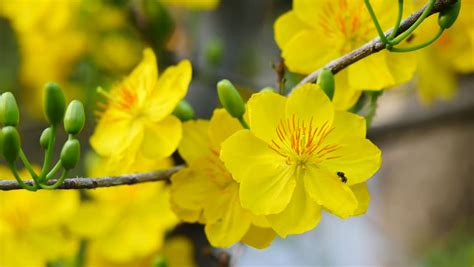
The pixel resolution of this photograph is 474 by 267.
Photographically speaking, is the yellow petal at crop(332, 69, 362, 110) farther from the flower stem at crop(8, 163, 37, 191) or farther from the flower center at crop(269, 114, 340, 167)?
the flower stem at crop(8, 163, 37, 191)

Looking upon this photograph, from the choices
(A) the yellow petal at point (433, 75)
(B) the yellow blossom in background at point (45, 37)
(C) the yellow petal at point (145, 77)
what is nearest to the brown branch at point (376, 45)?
(C) the yellow petal at point (145, 77)

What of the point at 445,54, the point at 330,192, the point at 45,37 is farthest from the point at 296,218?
the point at 45,37

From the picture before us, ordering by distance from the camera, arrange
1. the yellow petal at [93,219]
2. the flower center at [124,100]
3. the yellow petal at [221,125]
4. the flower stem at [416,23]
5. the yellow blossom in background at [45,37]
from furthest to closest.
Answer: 1. the yellow blossom in background at [45,37]
2. the yellow petal at [93,219]
3. the flower center at [124,100]
4. the yellow petal at [221,125]
5. the flower stem at [416,23]

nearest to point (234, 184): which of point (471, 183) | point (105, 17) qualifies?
point (105, 17)

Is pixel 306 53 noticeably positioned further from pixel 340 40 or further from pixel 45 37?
pixel 45 37

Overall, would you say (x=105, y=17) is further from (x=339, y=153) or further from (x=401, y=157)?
(x=401, y=157)

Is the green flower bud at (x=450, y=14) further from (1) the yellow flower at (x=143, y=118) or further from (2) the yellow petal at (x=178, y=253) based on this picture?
(2) the yellow petal at (x=178, y=253)
